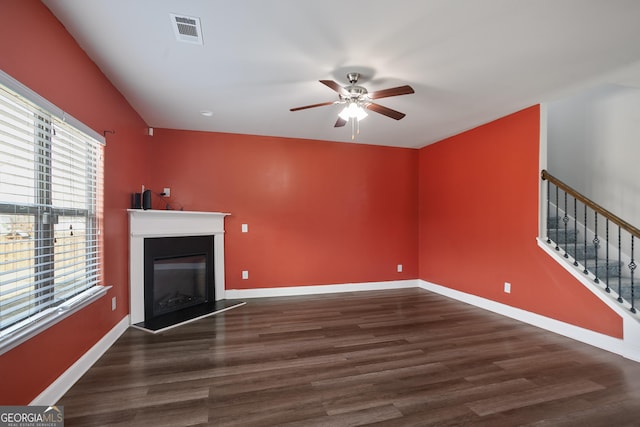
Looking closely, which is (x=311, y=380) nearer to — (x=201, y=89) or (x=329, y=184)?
(x=201, y=89)

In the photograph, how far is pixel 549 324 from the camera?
10.8 feet

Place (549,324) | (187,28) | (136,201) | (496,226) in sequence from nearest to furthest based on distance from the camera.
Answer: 1. (187,28)
2. (549,324)
3. (136,201)
4. (496,226)

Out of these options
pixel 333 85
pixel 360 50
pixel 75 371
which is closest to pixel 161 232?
pixel 75 371

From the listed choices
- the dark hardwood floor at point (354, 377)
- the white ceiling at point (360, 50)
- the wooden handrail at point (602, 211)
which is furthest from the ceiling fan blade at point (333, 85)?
the wooden handrail at point (602, 211)

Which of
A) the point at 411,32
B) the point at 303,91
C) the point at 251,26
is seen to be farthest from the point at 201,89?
the point at 411,32

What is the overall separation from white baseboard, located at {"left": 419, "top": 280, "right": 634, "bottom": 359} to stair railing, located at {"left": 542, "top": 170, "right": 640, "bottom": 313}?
1.20 feet

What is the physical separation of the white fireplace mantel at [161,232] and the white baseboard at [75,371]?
17.8 inches

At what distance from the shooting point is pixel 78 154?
2.35 m

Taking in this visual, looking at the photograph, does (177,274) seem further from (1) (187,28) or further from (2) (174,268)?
(1) (187,28)

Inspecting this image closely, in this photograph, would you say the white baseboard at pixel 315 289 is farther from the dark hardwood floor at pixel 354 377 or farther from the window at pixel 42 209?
the window at pixel 42 209

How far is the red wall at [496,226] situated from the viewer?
3.21 meters

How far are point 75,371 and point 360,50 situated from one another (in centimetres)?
327

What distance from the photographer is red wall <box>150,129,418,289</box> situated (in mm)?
4480

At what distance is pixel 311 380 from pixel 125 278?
8.03 feet
